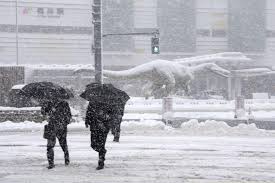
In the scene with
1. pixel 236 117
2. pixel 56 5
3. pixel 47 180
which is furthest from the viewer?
pixel 56 5

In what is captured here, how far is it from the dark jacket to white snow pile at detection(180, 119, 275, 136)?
26.7 feet

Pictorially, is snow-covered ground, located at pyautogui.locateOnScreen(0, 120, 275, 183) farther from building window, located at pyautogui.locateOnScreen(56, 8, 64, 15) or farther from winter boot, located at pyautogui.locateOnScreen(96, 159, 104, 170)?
building window, located at pyautogui.locateOnScreen(56, 8, 64, 15)

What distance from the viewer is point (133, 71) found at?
36.2 meters

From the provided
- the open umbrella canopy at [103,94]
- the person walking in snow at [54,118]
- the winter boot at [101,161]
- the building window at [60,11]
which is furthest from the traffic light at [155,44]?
the building window at [60,11]

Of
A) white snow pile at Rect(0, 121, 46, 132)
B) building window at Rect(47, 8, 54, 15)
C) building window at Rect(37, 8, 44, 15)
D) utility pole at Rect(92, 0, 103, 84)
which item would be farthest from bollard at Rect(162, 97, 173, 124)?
building window at Rect(47, 8, 54, 15)

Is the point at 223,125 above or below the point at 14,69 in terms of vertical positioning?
below

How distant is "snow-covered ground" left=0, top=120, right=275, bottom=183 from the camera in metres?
9.41

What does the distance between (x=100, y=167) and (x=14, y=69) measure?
55.3 ft

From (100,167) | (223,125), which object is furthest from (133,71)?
(100,167)

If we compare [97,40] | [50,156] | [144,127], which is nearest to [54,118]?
[50,156]

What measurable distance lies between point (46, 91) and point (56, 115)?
0.54m

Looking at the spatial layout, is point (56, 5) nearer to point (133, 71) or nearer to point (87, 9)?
point (87, 9)

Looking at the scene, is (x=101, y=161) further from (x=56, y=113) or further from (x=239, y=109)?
(x=239, y=109)

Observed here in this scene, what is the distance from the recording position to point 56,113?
1006 centimetres
